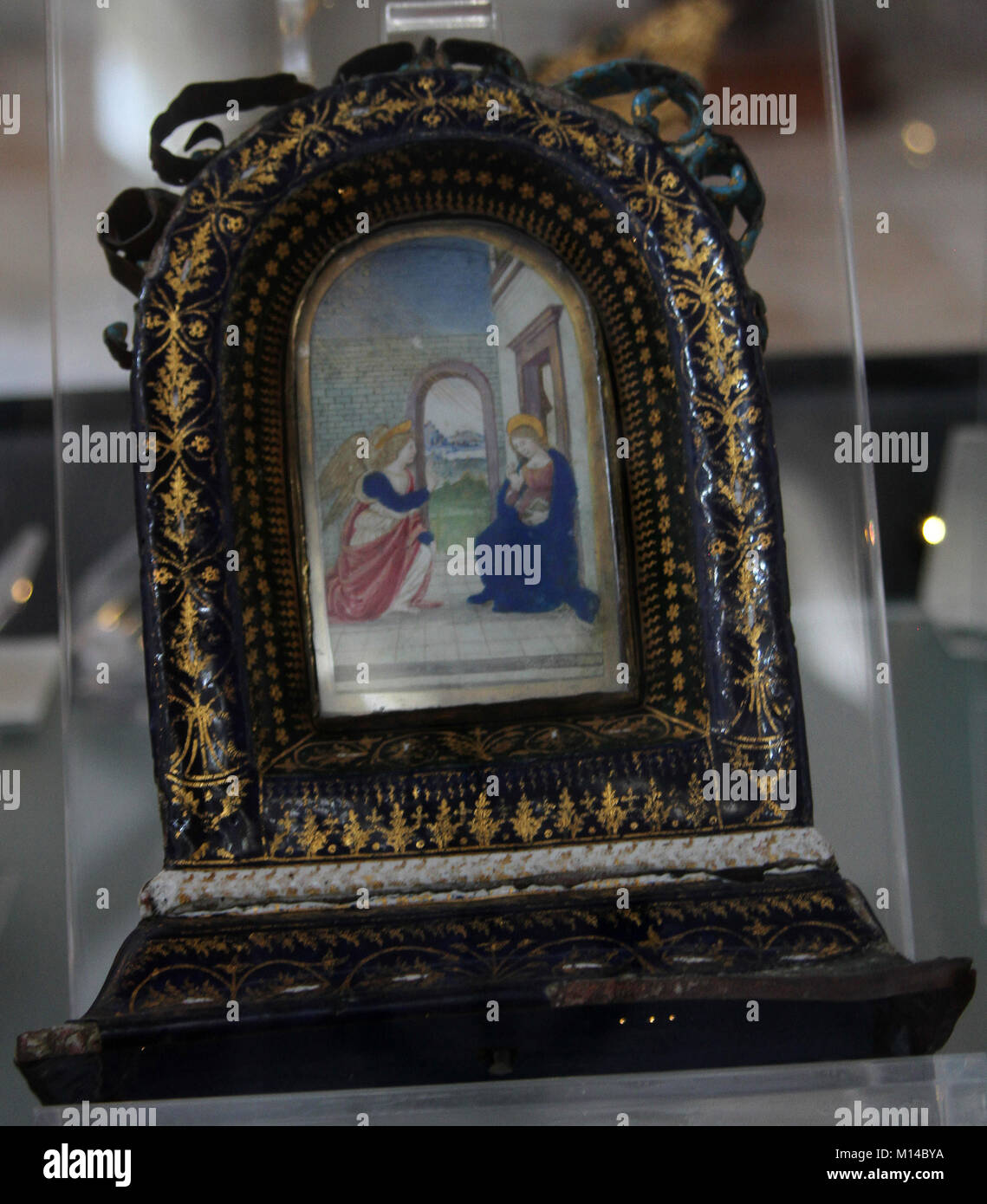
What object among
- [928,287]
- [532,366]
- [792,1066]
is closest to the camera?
[792,1066]

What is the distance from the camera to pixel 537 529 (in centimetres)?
220

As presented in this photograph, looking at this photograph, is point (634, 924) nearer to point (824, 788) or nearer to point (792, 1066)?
point (792, 1066)

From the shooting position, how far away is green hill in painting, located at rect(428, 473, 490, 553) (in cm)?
221

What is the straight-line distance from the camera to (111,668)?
253cm

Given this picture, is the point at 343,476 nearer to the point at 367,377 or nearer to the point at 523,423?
the point at 367,377

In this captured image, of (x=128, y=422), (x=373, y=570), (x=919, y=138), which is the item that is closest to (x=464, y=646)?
(x=373, y=570)

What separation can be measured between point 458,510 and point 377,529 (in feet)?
0.54

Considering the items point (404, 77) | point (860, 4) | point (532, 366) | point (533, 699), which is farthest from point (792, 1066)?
point (860, 4)

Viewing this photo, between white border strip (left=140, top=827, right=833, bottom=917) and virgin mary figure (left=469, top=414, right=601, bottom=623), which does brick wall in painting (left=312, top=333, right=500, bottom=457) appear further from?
white border strip (left=140, top=827, right=833, bottom=917)

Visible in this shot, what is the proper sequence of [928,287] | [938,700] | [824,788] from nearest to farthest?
[824,788] < [938,700] < [928,287]

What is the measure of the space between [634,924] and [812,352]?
152 cm

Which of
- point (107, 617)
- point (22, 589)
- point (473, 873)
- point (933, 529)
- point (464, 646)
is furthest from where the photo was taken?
point (933, 529)

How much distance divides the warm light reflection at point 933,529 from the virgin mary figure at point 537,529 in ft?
3.53

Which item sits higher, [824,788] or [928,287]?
[928,287]
